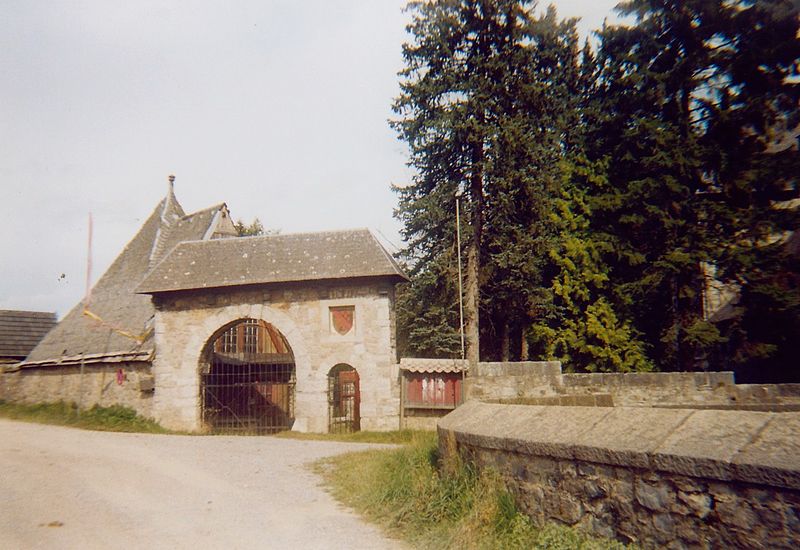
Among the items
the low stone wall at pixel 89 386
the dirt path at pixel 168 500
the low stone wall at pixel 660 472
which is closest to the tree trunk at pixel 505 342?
the dirt path at pixel 168 500

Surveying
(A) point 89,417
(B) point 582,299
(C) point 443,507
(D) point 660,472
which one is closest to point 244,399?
(A) point 89,417

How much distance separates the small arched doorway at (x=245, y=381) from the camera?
17203 millimetres

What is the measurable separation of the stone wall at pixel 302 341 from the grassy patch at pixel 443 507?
7.68m

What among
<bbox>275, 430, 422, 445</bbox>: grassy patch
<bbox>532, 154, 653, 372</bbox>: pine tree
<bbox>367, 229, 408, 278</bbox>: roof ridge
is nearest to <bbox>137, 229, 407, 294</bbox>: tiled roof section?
<bbox>367, 229, 408, 278</bbox>: roof ridge

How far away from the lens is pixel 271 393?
74.1ft

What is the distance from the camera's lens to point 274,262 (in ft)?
54.2

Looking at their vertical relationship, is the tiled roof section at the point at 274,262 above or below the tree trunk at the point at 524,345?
above

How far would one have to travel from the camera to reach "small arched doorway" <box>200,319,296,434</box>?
56.4ft

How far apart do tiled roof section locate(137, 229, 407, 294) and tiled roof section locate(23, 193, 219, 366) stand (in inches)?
94.7

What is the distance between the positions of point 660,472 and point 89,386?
18.1m

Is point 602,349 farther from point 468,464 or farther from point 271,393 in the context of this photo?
point 468,464

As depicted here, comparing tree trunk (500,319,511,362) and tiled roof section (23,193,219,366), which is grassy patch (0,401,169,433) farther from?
tree trunk (500,319,511,362)

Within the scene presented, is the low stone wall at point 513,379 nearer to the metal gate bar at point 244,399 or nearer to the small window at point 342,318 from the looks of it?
the small window at point 342,318

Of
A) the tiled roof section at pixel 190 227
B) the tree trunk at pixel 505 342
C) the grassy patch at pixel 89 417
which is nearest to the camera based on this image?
the grassy patch at pixel 89 417
